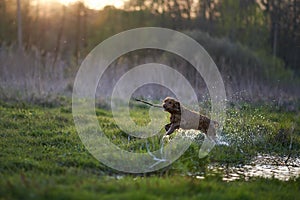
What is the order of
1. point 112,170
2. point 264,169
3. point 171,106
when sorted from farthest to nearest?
point 171,106 → point 264,169 → point 112,170

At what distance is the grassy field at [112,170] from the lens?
491 cm

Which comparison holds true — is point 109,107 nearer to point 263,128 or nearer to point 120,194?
point 263,128

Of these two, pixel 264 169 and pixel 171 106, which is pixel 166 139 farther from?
pixel 264 169

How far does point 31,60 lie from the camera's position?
50.4 feet

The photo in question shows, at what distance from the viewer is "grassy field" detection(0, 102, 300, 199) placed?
491 cm

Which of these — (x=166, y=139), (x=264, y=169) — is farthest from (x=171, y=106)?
(x=264, y=169)

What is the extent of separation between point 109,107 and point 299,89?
314 inches

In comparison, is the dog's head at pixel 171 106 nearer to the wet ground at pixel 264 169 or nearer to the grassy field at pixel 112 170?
the grassy field at pixel 112 170

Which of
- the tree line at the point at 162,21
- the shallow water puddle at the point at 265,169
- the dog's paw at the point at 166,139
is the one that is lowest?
the shallow water puddle at the point at 265,169

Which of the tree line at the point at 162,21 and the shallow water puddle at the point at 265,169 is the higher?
the tree line at the point at 162,21

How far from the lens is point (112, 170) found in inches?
244

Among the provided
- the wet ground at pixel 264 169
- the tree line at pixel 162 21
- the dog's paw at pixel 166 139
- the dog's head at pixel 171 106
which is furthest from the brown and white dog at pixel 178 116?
the tree line at pixel 162 21

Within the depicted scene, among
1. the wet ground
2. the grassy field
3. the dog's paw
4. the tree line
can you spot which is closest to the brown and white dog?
the dog's paw

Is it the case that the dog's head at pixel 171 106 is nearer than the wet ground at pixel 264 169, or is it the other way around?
the wet ground at pixel 264 169
